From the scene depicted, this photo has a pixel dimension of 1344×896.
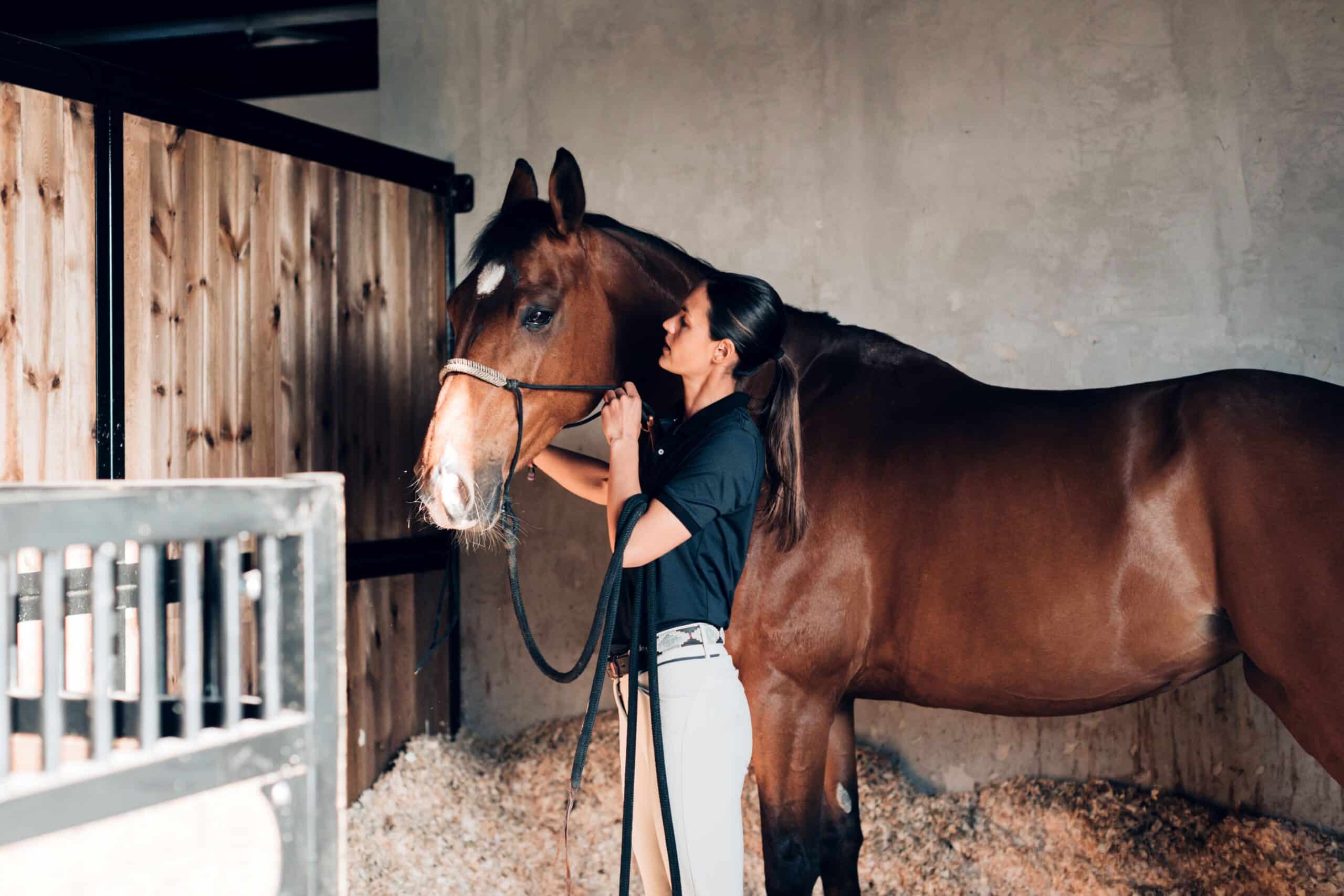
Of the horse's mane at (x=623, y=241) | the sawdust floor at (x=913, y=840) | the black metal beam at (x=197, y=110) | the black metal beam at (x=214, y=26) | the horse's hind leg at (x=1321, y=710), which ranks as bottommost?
the sawdust floor at (x=913, y=840)

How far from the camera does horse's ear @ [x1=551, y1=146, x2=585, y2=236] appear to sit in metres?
1.78

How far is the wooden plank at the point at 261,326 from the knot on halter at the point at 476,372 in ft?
3.55

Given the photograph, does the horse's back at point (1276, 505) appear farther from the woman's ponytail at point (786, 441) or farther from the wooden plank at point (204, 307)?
the wooden plank at point (204, 307)

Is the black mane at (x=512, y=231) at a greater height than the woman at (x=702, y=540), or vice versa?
the black mane at (x=512, y=231)

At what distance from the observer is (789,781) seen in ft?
5.93

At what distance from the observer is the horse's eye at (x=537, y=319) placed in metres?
1.76

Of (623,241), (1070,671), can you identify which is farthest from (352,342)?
(1070,671)

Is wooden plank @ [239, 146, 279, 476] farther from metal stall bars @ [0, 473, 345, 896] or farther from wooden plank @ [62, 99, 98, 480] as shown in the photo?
metal stall bars @ [0, 473, 345, 896]

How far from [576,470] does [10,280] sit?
123 cm

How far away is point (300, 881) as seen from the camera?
1.67 ft

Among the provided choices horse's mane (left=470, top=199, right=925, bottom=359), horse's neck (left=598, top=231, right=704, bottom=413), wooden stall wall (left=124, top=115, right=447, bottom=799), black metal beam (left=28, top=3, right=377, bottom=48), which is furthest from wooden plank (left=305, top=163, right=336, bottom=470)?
black metal beam (left=28, top=3, right=377, bottom=48)

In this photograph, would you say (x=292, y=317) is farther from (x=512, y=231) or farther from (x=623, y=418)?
(x=623, y=418)

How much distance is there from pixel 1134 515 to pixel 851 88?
184cm

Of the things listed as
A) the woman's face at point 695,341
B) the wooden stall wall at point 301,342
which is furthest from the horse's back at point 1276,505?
the wooden stall wall at point 301,342
